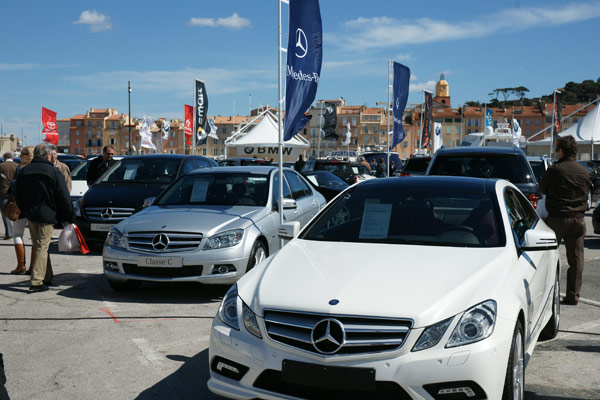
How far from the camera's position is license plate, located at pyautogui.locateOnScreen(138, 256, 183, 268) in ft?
24.2

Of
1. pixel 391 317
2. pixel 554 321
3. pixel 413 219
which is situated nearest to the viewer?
pixel 391 317

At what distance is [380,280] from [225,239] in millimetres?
3829

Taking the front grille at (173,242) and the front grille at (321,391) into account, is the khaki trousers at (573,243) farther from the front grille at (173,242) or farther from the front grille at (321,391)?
the front grille at (321,391)

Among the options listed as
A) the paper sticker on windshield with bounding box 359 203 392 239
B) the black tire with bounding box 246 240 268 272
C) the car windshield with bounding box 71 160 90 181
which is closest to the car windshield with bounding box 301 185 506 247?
the paper sticker on windshield with bounding box 359 203 392 239

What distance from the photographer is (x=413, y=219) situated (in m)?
4.96

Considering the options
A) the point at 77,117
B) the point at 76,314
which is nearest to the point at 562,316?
the point at 76,314

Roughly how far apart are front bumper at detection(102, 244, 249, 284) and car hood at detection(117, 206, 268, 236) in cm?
26

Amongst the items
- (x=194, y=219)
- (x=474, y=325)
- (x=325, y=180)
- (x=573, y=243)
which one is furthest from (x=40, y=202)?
(x=325, y=180)

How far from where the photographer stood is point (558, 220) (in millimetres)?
7457

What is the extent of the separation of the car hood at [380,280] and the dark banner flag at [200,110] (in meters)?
25.2

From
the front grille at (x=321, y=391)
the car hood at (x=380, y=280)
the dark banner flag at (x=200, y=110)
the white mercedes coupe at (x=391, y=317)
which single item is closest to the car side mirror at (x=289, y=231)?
the white mercedes coupe at (x=391, y=317)

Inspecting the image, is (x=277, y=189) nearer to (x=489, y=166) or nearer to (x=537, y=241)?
(x=489, y=166)

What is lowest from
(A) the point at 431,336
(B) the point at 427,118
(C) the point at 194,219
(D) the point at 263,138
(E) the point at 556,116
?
(A) the point at 431,336

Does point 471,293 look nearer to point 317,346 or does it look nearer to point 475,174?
point 317,346
